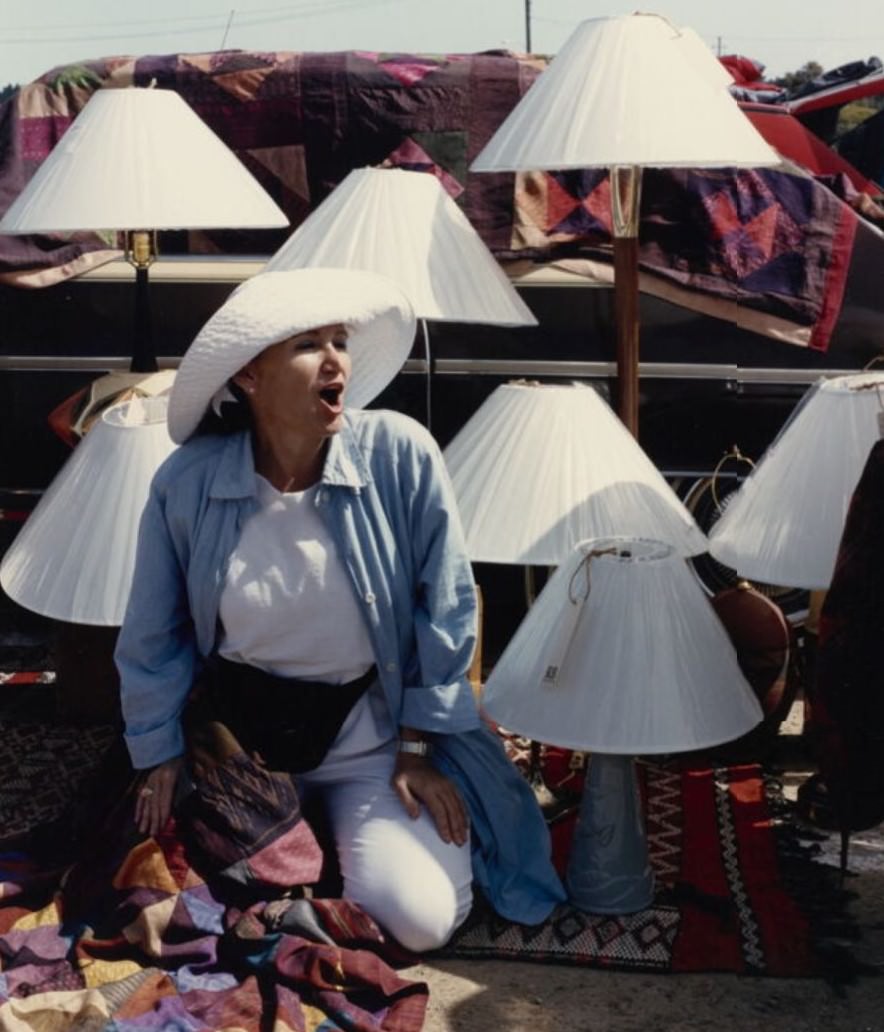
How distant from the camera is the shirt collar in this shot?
9.79ft

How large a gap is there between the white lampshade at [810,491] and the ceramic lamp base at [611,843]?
0.52 m

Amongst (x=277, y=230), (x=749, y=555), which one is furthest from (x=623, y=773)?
(x=277, y=230)

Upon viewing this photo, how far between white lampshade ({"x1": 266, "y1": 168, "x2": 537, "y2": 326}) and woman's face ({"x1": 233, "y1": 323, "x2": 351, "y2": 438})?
2.66 ft

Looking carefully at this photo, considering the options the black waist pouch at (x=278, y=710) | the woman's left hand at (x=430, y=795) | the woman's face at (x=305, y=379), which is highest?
the woman's face at (x=305, y=379)

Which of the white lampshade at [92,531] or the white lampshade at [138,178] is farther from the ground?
the white lampshade at [138,178]

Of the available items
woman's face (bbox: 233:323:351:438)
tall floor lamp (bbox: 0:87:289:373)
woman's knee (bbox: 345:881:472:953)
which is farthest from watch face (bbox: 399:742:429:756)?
tall floor lamp (bbox: 0:87:289:373)

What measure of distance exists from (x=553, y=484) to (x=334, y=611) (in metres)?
0.63

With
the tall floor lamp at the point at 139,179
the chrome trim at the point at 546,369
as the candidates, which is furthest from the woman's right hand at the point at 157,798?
the chrome trim at the point at 546,369

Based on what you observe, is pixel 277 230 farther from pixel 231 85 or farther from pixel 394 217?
pixel 394 217

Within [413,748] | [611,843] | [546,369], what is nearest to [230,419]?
[413,748]

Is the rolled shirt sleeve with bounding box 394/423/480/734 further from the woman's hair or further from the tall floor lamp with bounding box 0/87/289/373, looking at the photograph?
the tall floor lamp with bounding box 0/87/289/373

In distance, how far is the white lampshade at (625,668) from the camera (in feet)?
9.48

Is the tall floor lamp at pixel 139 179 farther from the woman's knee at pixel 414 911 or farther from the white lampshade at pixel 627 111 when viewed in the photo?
the woman's knee at pixel 414 911

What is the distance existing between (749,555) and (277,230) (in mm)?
2133
